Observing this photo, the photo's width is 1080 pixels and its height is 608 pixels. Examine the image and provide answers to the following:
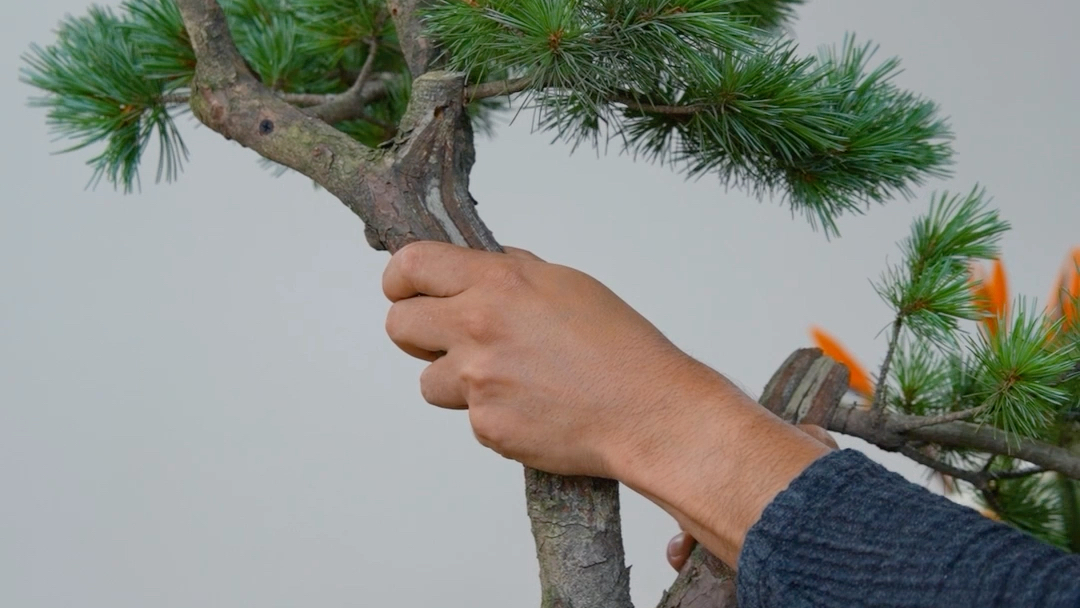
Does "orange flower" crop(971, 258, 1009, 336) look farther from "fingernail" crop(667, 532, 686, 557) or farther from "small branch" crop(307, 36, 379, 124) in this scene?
"small branch" crop(307, 36, 379, 124)

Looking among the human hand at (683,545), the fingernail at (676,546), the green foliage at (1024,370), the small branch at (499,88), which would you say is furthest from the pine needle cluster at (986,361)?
the small branch at (499,88)

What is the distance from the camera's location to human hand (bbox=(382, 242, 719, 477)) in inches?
24.2

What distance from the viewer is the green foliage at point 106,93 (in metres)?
0.90

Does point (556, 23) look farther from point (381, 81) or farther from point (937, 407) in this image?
point (937, 407)

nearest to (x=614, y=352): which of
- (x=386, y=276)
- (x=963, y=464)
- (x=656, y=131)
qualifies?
(x=386, y=276)

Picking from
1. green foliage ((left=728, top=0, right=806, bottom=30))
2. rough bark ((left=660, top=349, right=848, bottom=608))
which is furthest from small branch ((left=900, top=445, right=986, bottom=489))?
green foliage ((left=728, top=0, right=806, bottom=30))

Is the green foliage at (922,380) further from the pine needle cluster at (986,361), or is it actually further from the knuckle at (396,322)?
the knuckle at (396,322)

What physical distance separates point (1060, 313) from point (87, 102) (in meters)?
0.82

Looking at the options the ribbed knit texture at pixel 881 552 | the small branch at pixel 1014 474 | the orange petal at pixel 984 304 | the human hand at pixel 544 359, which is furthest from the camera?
the small branch at pixel 1014 474

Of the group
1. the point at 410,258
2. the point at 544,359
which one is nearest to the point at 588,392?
the point at 544,359

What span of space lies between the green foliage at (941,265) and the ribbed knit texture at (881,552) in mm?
322

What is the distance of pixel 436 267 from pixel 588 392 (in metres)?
0.12

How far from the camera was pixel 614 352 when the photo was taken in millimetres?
624

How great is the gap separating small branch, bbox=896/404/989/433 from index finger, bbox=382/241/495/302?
415 mm
